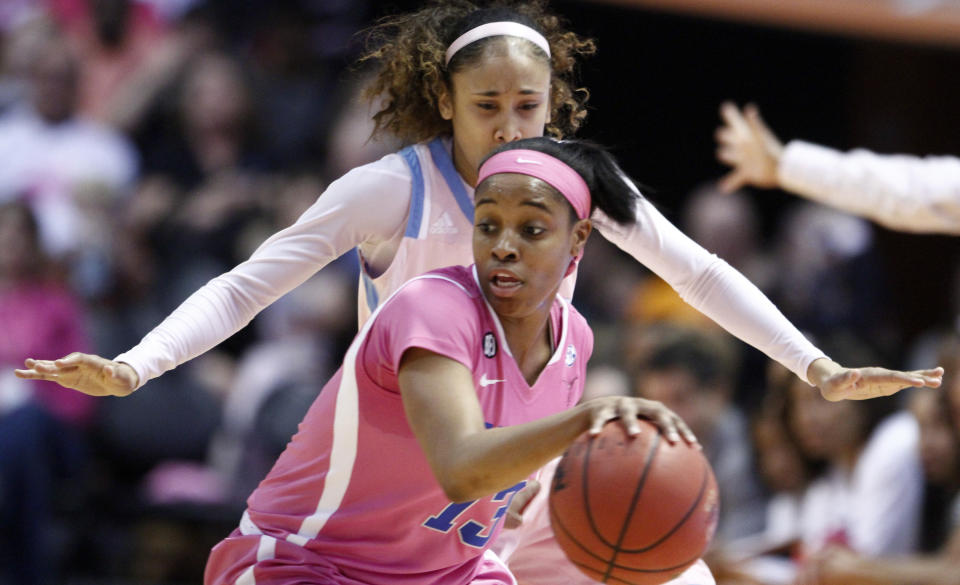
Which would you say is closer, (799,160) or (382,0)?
(799,160)

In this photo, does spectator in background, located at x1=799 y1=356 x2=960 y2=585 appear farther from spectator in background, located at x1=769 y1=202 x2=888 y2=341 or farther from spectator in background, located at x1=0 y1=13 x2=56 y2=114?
spectator in background, located at x1=0 y1=13 x2=56 y2=114

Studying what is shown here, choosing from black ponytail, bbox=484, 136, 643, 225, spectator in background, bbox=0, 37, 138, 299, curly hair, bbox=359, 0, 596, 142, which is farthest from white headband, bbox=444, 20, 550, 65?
spectator in background, bbox=0, 37, 138, 299

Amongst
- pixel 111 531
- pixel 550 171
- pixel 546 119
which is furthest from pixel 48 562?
pixel 550 171

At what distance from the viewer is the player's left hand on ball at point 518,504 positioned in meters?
3.68

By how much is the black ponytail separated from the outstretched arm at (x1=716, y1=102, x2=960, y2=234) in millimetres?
2003

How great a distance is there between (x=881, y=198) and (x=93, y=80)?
522 cm

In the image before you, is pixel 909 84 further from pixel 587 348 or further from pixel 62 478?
pixel 587 348

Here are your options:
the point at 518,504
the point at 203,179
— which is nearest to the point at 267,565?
the point at 518,504

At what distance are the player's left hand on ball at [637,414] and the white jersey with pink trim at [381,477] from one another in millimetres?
339

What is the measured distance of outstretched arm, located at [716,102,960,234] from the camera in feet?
15.8

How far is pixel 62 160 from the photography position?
7742 mm

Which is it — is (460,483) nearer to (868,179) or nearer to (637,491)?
(637,491)

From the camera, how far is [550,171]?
2.92m

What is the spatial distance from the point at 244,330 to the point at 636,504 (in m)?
5.17
